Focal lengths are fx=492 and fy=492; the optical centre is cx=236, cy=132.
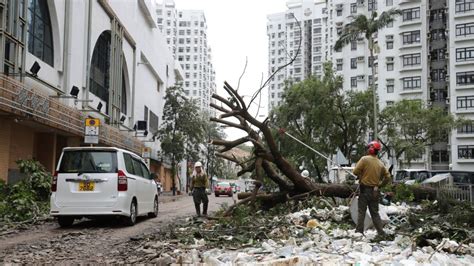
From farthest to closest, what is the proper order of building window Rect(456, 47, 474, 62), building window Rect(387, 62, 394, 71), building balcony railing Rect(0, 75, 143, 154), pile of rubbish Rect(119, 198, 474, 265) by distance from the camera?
building window Rect(387, 62, 394, 71) → building window Rect(456, 47, 474, 62) → building balcony railing Rect(0, 75, 143, 154) → pile of rubbish Rect(119, 198, 474, 265)

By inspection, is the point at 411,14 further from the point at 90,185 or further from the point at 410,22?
the point at 90,185

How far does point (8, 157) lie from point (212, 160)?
52.0 meters

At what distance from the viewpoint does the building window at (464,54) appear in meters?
54.7

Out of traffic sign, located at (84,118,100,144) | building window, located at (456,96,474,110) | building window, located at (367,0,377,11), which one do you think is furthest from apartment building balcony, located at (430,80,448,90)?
traffic sign, located at (84,118,100,144)

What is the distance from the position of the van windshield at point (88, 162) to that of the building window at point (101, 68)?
20.0 metres

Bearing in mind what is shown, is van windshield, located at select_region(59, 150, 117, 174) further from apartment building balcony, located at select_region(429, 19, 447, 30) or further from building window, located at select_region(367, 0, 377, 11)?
building window, located at select_region(367, 0, 377, 11)

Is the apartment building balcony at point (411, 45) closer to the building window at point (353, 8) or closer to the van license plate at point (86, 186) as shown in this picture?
the building window at point (353, 8)

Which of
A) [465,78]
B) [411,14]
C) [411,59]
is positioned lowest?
[465,78]

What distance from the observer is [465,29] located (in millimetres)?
55438

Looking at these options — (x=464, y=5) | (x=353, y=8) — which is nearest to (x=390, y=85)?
(x=464, y=5)

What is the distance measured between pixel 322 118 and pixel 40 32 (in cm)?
1954

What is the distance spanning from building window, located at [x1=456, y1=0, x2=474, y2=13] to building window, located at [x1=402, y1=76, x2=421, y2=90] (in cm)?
904

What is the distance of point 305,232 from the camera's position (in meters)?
8.62

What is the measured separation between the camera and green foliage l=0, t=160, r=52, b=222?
43.5 feet
